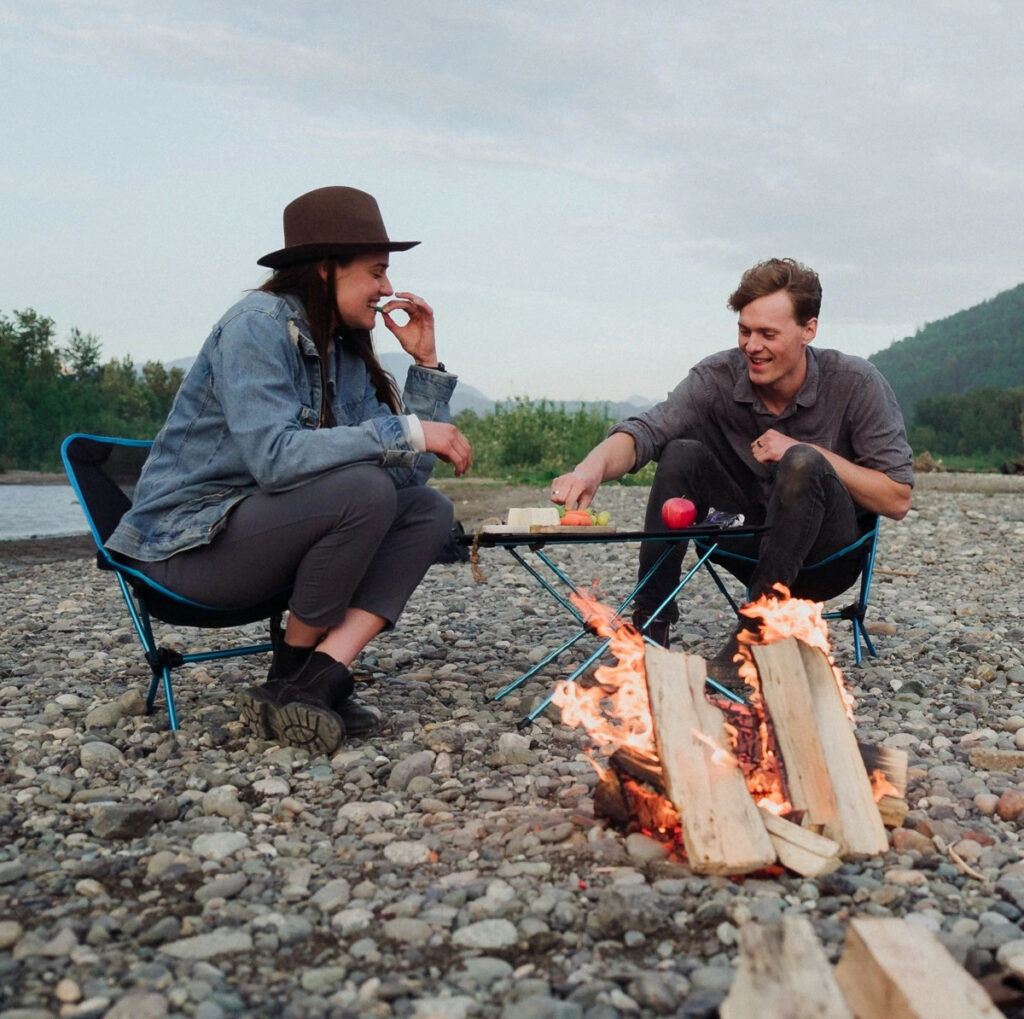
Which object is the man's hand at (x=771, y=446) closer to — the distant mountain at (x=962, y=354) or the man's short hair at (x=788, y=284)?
the man's short hair at (x=788, y=284)

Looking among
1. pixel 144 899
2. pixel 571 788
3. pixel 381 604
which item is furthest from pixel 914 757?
pixel 144 899

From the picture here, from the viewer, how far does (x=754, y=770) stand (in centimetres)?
275

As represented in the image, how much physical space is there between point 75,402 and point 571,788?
39815 millimetres

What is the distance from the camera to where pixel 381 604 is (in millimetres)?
3410

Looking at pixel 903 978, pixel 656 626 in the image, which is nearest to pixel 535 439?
pixel 656 626

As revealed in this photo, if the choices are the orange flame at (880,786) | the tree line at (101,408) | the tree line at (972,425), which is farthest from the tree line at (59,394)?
the orange flame at (880,786)

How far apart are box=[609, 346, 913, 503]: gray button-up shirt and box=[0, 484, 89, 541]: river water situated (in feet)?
36.2

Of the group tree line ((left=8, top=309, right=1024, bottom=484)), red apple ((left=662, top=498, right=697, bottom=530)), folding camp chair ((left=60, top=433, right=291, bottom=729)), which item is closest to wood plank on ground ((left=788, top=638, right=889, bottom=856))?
red apple ((left=662, top=498, right=697, bottom=530))

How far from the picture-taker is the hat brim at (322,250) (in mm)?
3270

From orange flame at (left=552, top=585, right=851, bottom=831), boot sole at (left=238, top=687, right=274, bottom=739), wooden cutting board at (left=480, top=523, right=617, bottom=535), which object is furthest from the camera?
wooden cutting board at (left=480, top=523, right=617, bottom=535)

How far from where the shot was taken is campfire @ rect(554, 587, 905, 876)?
240 centimetres

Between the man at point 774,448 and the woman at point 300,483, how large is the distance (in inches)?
29.2

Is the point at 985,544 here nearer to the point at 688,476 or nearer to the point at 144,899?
the point at 688,476

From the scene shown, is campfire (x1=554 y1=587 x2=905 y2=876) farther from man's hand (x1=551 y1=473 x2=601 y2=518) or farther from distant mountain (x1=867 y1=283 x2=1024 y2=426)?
distant mountain (x1=867 y1=283 x2=1024 y2=426)
